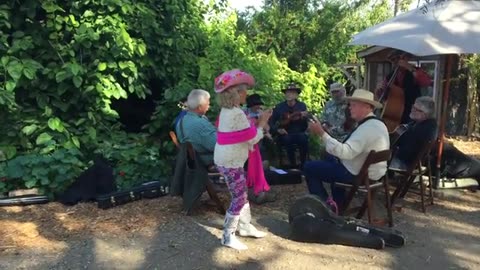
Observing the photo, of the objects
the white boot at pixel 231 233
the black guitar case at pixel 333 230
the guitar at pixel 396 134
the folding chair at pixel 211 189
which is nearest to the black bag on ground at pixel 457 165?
the guitar at pixel 396 134

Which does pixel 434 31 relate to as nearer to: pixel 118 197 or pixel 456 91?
pixel 118 197

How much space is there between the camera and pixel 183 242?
14.8 ft

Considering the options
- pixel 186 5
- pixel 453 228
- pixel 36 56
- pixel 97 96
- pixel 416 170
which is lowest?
pixel 453 228

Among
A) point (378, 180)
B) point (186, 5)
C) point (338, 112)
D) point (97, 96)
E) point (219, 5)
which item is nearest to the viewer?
point (378, 180)

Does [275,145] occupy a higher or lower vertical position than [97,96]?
lower

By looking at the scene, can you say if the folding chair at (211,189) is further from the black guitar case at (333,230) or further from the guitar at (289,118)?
the guitar at (289,118)

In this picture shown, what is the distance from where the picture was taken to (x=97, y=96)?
253 inches

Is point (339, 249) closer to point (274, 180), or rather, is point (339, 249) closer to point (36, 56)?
point (274, 180)

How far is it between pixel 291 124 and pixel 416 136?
98.1 inches

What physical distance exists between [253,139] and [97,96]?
2.99m

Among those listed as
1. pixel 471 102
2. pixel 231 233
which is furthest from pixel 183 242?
pixel 471 102

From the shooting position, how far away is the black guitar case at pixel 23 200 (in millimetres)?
5477

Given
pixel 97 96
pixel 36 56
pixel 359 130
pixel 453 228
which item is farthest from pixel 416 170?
pixel 36 56

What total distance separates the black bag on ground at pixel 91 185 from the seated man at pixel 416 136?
3.27m
